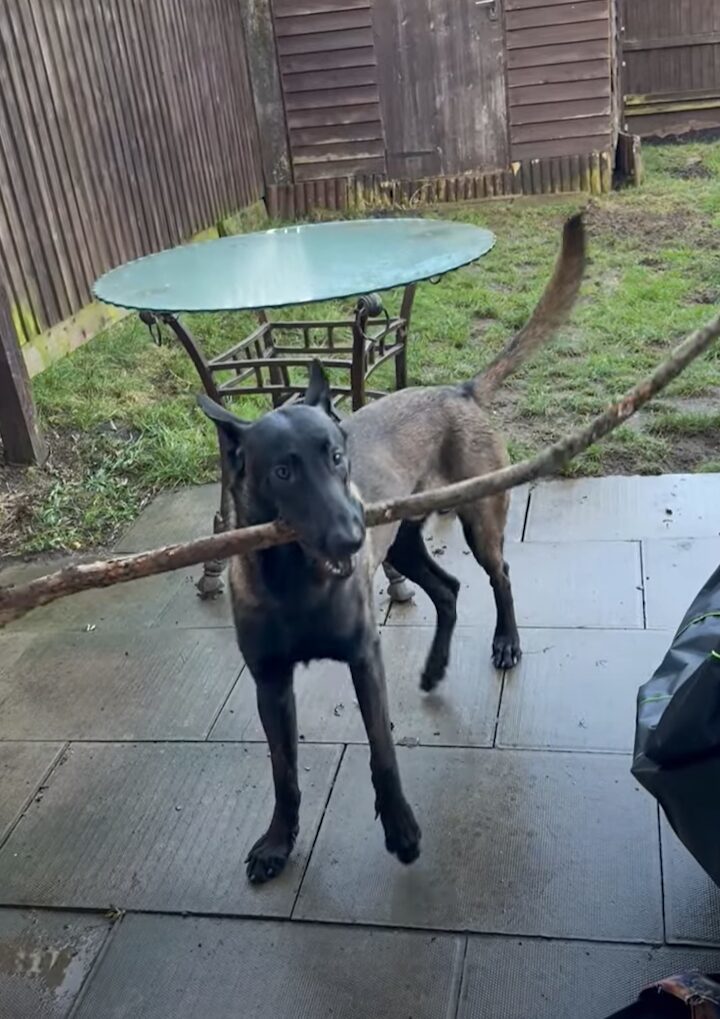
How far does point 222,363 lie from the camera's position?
13.6 feet

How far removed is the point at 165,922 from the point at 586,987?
1.02m

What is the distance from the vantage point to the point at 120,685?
3.47 meters

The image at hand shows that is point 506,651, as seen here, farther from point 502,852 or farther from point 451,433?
point 502,852

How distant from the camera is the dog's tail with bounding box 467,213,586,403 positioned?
10.2 ft

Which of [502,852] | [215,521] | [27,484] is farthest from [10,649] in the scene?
[502,852]

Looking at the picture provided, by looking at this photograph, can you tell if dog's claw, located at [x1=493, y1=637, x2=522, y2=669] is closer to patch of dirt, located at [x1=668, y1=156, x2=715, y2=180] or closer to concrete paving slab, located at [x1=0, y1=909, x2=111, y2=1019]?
concrete paving slab, located at [x1=0, y1=909, x2=111, y2=1019]

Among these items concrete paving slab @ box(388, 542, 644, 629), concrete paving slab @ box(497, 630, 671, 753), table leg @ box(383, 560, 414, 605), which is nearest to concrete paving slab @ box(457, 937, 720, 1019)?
concrete paving slab @ box(497, 630, 671, 753)

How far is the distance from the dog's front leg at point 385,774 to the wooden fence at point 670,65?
11.9 meters

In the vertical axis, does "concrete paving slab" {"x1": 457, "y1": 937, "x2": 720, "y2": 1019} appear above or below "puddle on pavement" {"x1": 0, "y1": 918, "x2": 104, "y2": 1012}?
above

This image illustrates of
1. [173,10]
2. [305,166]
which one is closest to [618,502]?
[173,10]

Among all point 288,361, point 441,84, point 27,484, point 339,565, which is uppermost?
point 441,84

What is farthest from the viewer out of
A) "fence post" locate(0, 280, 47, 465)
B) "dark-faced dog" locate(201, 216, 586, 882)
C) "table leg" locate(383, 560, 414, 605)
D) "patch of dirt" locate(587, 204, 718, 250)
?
"patch of dirt" locate(587, 204, 718, 250)

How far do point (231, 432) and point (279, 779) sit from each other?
93 centimetres

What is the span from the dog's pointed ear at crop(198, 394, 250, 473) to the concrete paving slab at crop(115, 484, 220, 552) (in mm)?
2084
